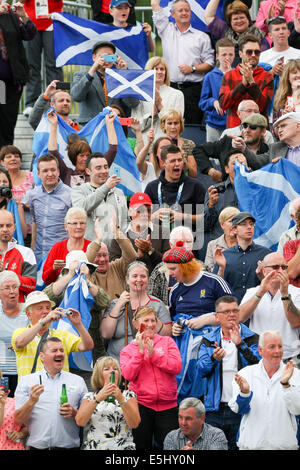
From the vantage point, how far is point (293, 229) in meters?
13.7

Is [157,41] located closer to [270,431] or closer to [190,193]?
[190,193]

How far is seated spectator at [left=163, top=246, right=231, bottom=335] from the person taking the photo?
1293cm

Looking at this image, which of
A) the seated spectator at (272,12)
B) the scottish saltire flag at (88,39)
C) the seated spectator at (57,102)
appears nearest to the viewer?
the seated spectator at (57,102)

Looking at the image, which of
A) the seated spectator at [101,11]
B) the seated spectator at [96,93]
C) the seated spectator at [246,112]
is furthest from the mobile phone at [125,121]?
the seated spectator at [101,11]

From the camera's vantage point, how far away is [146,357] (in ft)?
39.9

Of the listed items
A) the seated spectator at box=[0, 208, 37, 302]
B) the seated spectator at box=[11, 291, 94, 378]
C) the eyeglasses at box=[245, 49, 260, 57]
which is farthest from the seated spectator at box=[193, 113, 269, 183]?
the seated spectator at box=[11, 291, 94, 378]

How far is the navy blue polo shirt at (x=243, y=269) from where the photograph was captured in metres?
13.4

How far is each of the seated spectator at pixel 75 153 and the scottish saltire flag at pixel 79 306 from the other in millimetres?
2665

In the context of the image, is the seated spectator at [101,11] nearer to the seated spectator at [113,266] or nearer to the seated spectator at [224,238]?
the seated spectator at [224,238]

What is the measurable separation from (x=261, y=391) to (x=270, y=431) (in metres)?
0.37

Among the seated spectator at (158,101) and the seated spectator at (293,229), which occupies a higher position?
the seated spectator at (158,101)

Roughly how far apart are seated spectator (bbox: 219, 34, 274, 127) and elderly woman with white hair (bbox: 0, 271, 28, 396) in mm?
5177

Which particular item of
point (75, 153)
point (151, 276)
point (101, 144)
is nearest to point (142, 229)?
point (151, 276)

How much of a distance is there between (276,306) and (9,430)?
2.92 m
